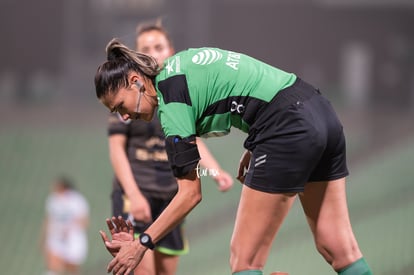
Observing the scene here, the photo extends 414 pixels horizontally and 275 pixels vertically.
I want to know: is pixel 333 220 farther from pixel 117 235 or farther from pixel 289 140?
pixel 117 235

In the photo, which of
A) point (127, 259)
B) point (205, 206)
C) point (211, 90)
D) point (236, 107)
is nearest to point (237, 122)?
point (236, 107)

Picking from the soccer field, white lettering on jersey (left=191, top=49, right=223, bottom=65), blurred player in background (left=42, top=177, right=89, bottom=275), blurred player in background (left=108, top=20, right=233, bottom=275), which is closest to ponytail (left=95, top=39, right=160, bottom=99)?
white lettering on jersey (left=191, top=49, right=223, bottom=65)

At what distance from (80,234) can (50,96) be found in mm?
7439

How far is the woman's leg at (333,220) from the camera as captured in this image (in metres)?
3.92

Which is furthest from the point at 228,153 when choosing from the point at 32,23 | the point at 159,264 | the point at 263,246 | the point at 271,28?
the point at 263,246

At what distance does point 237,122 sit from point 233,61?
29 cm

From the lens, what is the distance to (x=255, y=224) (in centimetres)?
368

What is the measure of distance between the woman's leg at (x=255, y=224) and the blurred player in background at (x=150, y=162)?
4.01 feet

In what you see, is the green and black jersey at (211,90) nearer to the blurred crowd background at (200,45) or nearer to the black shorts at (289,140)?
the black shorts at (289,140)

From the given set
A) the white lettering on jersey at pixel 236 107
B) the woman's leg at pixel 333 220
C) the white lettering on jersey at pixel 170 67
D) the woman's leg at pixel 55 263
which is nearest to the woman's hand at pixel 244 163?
the woman's leg at pixel 333 220

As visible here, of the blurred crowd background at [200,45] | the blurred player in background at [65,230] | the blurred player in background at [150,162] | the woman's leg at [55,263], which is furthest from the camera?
the blurred crowd background at [200,45]

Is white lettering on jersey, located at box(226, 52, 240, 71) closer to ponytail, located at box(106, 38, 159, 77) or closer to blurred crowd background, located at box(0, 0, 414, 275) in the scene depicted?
ponytail, located at box(106, 38, 159, 77)

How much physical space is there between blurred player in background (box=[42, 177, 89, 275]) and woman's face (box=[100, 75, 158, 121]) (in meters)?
7.91

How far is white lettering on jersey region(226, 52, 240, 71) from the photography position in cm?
373
